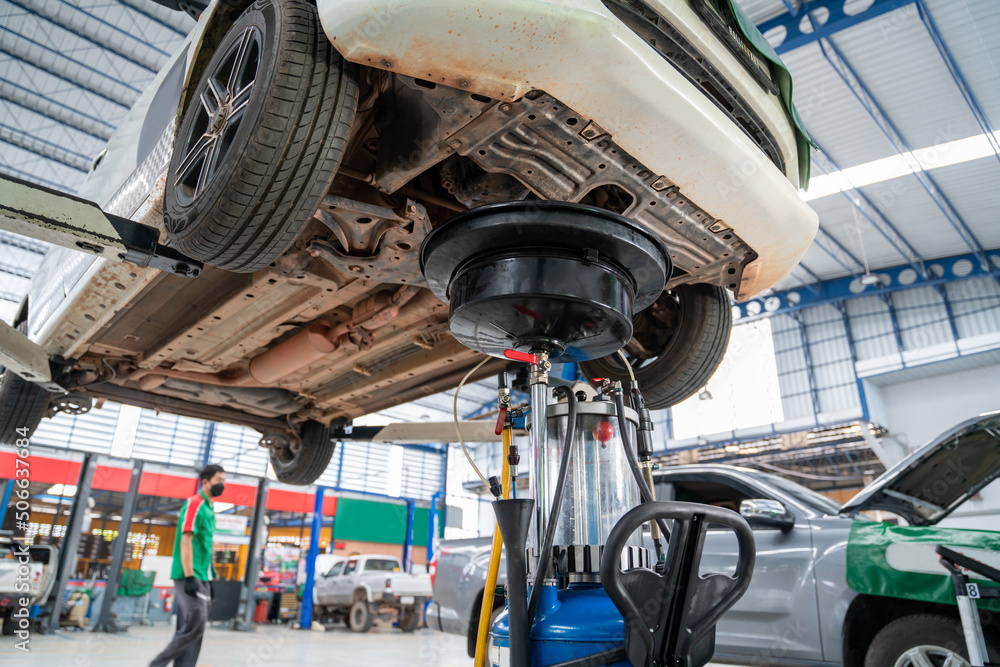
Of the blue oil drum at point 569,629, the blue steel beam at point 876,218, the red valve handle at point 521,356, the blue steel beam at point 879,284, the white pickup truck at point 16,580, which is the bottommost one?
the white pickup truck at point 16,580

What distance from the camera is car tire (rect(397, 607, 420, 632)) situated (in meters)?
10.3

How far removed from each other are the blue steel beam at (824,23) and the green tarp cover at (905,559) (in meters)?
7.47

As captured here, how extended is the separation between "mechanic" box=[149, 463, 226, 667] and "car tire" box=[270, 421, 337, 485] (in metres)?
0.62

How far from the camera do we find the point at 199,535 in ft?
11.3

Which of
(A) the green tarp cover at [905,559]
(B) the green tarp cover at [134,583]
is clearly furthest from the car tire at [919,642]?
(B) the green tarp cover at [134,583]

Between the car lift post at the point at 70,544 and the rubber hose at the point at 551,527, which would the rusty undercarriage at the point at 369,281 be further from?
the car lift post at the point at 70,544

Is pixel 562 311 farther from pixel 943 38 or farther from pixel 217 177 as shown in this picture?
pixel 943 38

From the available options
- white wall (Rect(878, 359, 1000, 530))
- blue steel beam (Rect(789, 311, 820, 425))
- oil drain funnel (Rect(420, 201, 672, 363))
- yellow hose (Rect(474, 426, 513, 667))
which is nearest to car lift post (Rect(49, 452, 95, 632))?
yellow hose (Rect(474, 426, 513, 667))

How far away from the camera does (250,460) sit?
18969mm

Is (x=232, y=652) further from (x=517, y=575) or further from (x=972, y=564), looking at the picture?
(x=972, y=564)

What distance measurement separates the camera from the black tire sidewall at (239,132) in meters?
1.50

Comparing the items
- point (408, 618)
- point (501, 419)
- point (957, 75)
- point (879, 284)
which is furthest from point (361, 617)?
point (879, 284)

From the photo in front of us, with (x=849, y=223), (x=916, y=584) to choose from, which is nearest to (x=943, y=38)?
(x=849, y=223)

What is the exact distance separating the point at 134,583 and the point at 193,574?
806 centimetres
